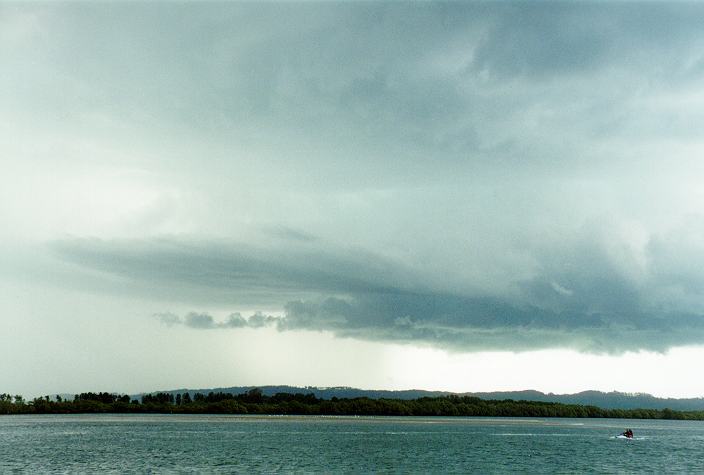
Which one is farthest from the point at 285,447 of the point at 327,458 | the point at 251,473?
the point at 251,473

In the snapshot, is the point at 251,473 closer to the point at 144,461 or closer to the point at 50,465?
the point at 144,461

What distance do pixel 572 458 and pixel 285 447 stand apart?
5102cm

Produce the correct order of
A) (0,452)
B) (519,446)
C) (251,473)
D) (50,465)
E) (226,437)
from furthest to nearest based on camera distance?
(226,437) → (519,446) → (0,452) → (50,465) → (251,473)

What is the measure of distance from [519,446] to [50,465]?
92.2 metres

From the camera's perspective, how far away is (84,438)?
15425 cm

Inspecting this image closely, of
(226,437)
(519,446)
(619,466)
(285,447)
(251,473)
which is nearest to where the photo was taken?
(251,473)

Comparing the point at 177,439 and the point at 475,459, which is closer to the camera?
the point at 475,459

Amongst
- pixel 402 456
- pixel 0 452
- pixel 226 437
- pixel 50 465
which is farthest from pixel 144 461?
pixel 226 437

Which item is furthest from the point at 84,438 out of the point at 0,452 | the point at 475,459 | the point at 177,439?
the point at 475,459

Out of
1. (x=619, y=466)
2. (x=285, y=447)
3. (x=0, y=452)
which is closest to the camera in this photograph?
(x=619, y=466)

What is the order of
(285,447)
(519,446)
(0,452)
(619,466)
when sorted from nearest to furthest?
(619,466) → (0,452) → (285,447) → (519,446)

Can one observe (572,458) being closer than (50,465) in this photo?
No

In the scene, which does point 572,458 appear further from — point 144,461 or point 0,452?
point 0,452

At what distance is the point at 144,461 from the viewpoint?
324 feet
